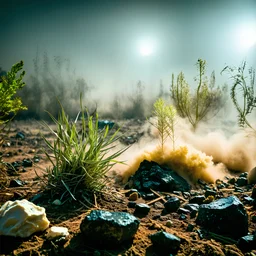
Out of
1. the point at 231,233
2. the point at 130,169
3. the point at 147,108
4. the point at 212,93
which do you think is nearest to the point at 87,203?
the point at 231,233

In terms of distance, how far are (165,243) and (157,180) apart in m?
2.58

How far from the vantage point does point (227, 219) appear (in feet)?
9.74

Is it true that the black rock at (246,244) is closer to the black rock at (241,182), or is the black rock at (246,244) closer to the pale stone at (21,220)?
the pale stone at (21,220)

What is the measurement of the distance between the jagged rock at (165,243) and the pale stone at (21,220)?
1.11 metres

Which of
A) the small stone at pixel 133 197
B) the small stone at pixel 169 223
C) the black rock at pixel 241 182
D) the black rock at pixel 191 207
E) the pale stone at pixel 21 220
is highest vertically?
the pale stone at pixel 21 220

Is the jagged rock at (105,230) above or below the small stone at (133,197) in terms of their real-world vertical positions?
above

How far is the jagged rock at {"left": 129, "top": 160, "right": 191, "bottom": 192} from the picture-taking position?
192 inches

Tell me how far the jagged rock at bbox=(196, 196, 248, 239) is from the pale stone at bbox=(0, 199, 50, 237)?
1.86 m

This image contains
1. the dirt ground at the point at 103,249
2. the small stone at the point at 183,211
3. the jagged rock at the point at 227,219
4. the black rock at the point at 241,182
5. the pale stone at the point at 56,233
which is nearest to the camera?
the dirt ground at the point at 103,249

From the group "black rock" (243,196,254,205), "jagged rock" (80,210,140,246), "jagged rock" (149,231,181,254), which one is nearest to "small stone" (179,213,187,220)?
"jagged rock" (149,231,181,254)

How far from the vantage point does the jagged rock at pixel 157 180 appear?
4.89 metres

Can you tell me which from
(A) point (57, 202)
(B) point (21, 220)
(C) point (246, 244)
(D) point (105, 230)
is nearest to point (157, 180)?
(A) point (57, 202)

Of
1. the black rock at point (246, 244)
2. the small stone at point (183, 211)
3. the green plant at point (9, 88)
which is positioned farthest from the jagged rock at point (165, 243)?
the green plant at point (9, 88)

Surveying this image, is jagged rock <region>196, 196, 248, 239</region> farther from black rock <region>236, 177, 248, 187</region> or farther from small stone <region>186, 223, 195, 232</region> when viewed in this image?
black rock <region>236, 177, 248, 187</region>
